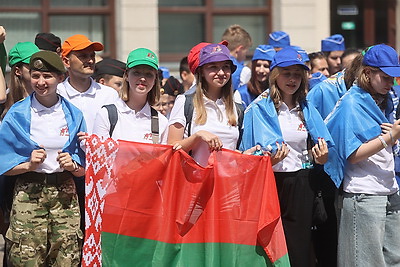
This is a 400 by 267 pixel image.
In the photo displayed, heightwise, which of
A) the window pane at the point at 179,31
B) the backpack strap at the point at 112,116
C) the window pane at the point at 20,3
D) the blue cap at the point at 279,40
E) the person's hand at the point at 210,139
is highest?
the window pane at the point at 20,3

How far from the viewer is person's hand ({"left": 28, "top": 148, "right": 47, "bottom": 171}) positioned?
591 centimetres

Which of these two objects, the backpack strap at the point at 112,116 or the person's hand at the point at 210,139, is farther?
the backpack strap at the point at 112,116

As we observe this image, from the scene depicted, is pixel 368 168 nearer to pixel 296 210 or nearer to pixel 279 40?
pixel 296 210

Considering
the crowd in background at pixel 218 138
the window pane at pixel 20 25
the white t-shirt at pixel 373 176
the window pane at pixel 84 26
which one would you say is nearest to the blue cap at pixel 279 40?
the crowd in background at pixel 218 138

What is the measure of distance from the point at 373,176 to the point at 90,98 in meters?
2.37

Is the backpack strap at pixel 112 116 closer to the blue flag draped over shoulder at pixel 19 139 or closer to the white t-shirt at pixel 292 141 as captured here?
the blue flag draped over shoulder at pixel 19 139

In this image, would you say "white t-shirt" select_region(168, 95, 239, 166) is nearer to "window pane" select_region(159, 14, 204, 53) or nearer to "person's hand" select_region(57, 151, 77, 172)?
"person's hand" select_region(57, 151, 77, 172)

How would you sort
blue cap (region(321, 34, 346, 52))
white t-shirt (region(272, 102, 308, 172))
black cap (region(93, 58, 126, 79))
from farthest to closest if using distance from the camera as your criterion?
blue cap (region(321, 34, 346, 52)) → black cap (region(93, 58, 126, 79)) → white t-shirt (region(272, 102, 308, 172))

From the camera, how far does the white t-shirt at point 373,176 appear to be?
6336 millimetres

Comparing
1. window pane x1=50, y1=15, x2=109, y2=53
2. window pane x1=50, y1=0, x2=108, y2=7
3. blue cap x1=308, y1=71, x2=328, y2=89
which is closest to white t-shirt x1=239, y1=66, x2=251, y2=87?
blue cap x1=308, y1=71, x2=328, y2=89

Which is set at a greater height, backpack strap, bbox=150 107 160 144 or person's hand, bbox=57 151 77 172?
backpack strap, bbox=150 107 160 144

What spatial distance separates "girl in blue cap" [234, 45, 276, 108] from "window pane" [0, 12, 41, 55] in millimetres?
6004

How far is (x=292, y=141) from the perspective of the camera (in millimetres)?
6488

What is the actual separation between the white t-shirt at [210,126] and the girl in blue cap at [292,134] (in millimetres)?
202
